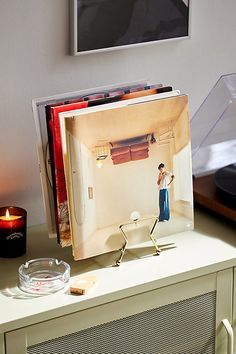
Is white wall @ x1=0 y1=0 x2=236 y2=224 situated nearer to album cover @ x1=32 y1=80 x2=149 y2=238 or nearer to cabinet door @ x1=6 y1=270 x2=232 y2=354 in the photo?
album cover @ x1=32 y1=80 x2=149 y2=238

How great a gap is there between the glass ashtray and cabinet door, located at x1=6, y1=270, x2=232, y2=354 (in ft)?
0.24

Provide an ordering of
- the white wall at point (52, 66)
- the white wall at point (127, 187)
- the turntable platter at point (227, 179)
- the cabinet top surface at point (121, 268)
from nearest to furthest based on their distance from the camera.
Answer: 1. the cabinet top surface at point (121, 268)
2. the white wall at point (127, 187)
3. the white wall at point (52, 66)
4. the turntable platter at point (227, 179)

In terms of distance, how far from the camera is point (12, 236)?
5.84 ft

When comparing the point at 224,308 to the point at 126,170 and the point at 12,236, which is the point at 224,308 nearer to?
the point at 126,170

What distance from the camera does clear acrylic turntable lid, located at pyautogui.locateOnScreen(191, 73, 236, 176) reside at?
79.0 inches

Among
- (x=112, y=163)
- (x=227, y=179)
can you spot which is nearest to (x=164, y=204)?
(x=112, y=163)

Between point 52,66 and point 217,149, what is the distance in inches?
20.0

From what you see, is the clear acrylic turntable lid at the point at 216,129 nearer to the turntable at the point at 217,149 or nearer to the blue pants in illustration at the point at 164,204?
the turntable at the point at 217,149

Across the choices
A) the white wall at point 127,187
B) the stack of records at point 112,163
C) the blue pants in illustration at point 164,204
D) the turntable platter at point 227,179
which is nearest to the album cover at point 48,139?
the stack of records at point 112,163

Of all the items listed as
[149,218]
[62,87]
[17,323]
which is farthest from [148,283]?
[62,87]

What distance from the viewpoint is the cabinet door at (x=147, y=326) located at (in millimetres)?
1610

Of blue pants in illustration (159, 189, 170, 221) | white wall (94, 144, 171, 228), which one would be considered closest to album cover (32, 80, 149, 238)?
white wall (94, 144, 171, 228)

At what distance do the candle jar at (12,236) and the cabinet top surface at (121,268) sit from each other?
0.7 inches

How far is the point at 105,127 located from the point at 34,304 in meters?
0.38
